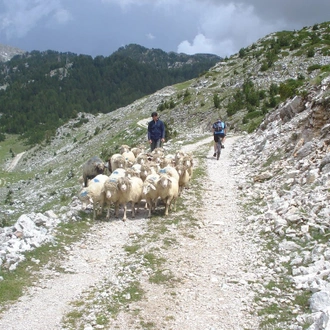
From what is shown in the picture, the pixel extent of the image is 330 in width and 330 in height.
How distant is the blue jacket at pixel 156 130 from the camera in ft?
50.9

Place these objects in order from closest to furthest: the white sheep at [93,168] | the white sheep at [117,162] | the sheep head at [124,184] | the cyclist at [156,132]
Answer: the sheep head at [124,184], the white sheep at [117,162], the white sheep at [93,168], the cyclist at [156,132]

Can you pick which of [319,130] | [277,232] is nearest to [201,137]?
[319,130]

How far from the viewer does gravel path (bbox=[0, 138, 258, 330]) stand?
19.2ft

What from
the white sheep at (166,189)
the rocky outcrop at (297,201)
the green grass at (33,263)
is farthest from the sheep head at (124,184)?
the rocky outcrop at (297,201)

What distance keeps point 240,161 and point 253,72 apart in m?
29.5

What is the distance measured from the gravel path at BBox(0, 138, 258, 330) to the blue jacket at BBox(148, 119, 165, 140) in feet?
18.9

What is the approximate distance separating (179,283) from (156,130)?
9403 millimetres

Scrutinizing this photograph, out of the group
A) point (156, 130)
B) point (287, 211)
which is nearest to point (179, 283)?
point (287, 211)

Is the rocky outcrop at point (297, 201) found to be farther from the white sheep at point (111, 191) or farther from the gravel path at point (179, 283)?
the white sheep at point (111, 191)

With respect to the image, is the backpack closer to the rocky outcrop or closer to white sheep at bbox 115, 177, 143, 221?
the rocky outcrop

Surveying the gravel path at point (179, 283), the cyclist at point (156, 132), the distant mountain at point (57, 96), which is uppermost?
the distant mountain at point (57, 96)

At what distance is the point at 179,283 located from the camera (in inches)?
274

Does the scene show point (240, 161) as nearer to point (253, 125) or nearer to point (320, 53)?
point (253, 125)

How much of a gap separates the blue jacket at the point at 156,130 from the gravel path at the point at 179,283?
18.9 feet
